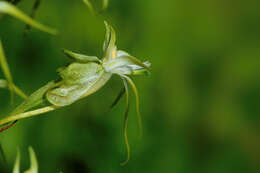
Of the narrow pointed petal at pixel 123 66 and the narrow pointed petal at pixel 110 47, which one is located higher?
the narrow pointed petal at pixel 110 47

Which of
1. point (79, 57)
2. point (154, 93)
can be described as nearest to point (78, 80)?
point (79, 57)

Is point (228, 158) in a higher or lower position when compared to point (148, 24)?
lower

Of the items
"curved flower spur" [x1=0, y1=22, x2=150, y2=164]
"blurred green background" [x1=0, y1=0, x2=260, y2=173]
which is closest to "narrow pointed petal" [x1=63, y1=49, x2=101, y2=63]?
"curved flower spur" [x1=0, y1=22, x2=150, y2=164]

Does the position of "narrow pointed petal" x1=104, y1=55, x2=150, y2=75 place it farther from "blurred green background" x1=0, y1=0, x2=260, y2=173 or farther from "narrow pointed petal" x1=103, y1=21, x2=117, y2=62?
"blurred green background" x1=0, y1=0, x2=260, y2=173

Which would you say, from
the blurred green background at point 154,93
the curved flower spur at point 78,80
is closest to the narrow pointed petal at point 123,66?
the curved flower spur at point 78,80

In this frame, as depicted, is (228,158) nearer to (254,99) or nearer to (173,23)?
(254,99)

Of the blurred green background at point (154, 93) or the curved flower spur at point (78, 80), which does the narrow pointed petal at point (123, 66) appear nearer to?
the curved flower spur at point (78, 80)

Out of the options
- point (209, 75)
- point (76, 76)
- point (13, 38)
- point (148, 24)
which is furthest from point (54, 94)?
point (209, 75)

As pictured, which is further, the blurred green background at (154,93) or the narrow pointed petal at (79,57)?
the blurred green background at (154,93)
